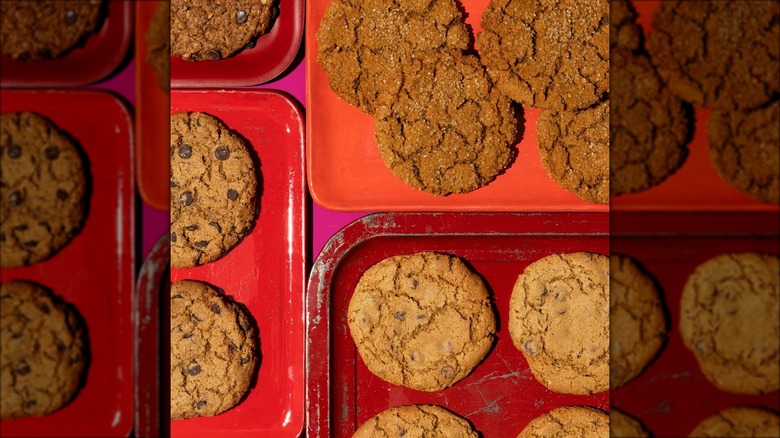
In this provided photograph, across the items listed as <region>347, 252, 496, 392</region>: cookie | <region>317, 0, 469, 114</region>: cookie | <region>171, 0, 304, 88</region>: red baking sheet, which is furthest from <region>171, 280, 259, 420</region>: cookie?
<region>317, 0, 469, 114</region>: cookie

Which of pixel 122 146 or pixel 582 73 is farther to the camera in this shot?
pixel 582 73

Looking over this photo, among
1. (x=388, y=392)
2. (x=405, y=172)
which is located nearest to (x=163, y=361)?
(x=405, y=172)

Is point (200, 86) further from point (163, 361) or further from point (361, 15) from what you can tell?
point (163, 361)

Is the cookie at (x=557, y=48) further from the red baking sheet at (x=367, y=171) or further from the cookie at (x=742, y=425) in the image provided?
the cookie at (x=742, y=425)

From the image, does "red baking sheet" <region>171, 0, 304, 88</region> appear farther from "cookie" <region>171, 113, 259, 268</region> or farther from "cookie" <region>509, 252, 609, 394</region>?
"cookie" <region>509, 252, 609, 394</region>

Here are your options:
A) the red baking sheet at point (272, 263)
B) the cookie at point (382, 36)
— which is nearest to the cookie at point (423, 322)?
the red baking sheet at point (272, 263)

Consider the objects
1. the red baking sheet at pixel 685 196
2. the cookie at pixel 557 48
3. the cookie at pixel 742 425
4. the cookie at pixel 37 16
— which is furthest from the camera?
the cookie at pixel 557 48
